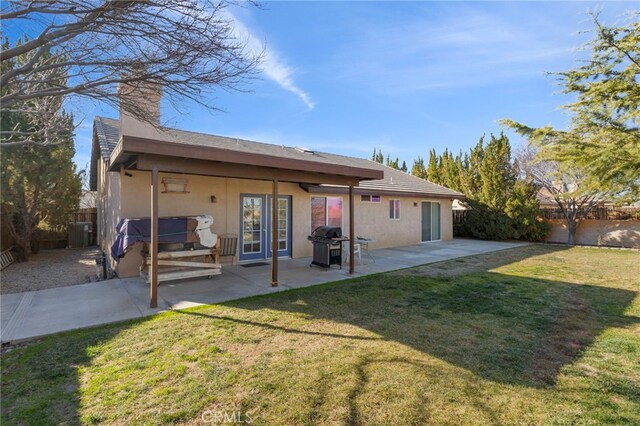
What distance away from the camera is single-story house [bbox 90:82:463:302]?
5848 millimetres

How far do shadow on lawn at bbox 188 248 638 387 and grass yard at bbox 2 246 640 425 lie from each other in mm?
28

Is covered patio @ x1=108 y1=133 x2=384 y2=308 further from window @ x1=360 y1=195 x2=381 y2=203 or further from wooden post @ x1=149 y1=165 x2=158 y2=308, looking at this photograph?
window @ x1=360 y1=195 x2=381 y2=203

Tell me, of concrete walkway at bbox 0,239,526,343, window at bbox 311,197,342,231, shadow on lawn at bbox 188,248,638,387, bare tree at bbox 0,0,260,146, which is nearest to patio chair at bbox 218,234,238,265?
concrete walkway at bbox 0,239,526,343

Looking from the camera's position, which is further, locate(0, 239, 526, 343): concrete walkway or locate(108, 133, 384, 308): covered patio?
locate(108, 133, 384, 308): covered patio

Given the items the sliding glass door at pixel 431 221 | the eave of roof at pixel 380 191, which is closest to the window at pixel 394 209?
the eave of roof at pixel 380 191

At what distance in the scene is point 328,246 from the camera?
863 centimetres

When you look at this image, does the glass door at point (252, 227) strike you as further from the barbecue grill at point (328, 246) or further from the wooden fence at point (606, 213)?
the wooden fence at point (606, 213)

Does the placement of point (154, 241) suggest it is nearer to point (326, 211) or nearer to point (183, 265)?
point (183, 265)

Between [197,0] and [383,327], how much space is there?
5.46 metres

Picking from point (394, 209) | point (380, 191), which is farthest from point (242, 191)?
point (394, 209)

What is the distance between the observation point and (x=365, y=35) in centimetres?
859

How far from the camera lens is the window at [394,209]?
13.9 metres

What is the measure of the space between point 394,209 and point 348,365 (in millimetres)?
11162

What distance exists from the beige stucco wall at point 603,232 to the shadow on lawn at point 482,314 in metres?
11.0
